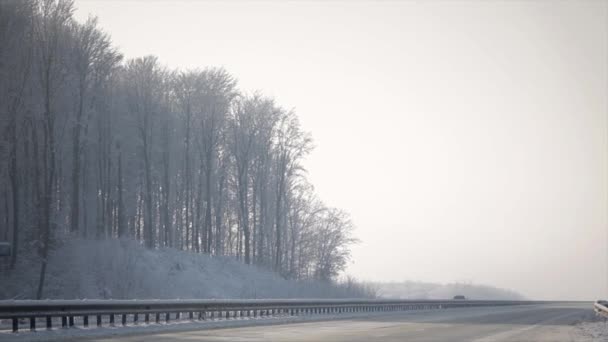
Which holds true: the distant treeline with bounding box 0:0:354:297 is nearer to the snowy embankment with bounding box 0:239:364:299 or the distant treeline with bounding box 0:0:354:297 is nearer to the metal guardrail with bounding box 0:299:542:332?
the snowy embankment with bounding box 0:239:364:299

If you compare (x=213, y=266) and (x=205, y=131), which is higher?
(x=205, y=131)

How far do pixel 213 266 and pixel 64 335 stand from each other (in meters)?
31.9

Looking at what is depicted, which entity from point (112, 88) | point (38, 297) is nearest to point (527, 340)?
point (38, 297)

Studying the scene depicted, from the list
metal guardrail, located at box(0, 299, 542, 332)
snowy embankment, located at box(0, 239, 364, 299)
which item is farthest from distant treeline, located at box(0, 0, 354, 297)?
metal guardrail, located at box(0, 299, 542, 332)

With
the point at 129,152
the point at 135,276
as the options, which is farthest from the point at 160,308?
the point at 129,152

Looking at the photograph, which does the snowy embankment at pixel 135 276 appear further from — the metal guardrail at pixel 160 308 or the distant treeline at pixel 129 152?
the metal guardrail at pixel 160 308

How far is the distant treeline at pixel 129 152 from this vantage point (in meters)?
37.3

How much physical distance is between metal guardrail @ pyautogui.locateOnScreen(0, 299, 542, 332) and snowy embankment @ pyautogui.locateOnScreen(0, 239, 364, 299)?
21.3 ft

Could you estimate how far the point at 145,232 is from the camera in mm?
56062

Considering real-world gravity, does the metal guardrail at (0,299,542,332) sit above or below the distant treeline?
below

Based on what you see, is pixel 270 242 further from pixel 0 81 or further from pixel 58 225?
pixel 0 81

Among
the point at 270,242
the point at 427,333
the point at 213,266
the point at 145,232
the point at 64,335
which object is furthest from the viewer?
the point at 270,242

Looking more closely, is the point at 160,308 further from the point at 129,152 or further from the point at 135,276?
the point at 129,152

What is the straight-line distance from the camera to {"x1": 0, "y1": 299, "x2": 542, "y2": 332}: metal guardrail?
61.7 ft
